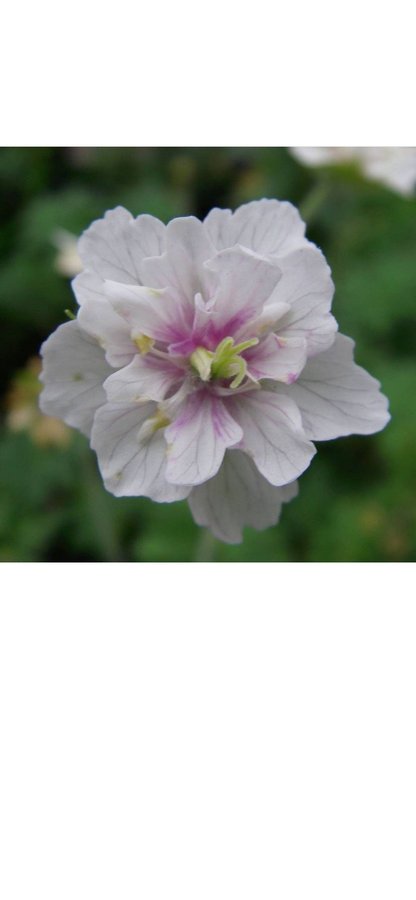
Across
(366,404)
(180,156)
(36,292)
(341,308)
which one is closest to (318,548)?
(341,308)

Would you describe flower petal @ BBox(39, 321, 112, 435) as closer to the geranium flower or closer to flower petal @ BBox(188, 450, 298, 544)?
the geranium flower

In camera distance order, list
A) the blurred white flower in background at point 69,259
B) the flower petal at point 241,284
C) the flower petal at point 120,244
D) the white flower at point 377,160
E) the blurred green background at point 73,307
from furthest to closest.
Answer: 1. the blurred green background at point 73,307
2. the blurred white flower in background at point 69,259
3. the white flower at point 377,160
4. the flower petal at point 120,244
5. the flower petal at point 241,284

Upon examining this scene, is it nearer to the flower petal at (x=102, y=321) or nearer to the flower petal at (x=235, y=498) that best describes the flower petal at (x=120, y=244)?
the flower petal at (x=102, y=321)

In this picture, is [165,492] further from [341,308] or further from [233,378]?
[341,308]

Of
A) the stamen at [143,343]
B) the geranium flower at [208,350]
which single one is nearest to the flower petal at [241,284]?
the geranium flower at [208,350]

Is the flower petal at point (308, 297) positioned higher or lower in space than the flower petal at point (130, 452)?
higher
